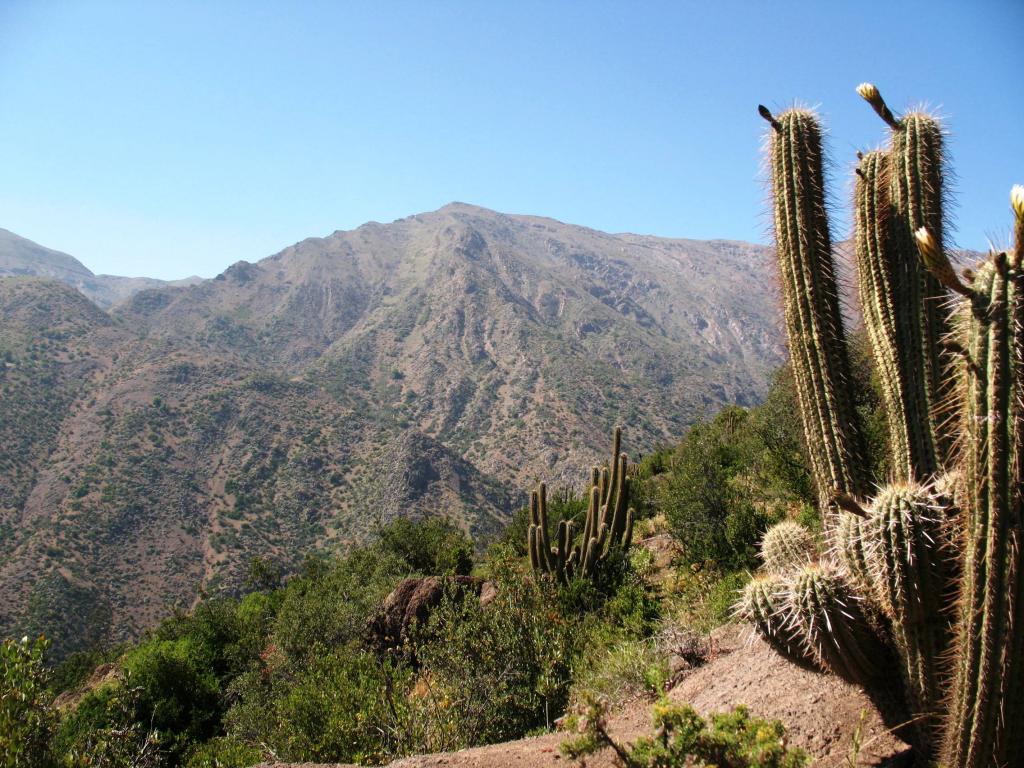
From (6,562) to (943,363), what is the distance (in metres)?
54.0

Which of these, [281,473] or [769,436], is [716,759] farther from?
[281,473]

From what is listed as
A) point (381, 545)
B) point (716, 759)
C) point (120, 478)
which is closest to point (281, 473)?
point (120, 478)

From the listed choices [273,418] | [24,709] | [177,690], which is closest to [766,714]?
[24,709]

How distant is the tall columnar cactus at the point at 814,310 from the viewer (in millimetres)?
4488

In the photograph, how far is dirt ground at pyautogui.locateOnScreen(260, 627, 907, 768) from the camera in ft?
13.4

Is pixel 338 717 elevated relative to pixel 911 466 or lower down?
lower down

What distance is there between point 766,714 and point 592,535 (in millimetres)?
7769

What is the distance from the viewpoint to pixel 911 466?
413cm

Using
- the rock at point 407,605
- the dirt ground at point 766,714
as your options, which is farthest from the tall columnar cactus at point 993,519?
the rock at point 407,605

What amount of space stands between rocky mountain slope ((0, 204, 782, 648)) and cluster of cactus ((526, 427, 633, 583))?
8.10 m

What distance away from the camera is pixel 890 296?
429 centimetres

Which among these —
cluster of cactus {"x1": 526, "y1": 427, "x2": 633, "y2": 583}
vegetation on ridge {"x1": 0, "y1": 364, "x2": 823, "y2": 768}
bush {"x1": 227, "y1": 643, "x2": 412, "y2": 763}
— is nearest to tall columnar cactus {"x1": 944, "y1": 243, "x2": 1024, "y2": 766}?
vegetation on ridge {"x1": 0, "y1": 364, "x2": 823, "y2": 768}

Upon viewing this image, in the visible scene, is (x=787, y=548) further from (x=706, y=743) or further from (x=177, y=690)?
(x=177, y=690)

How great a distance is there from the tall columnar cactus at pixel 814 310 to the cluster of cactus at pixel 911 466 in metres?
0.01
